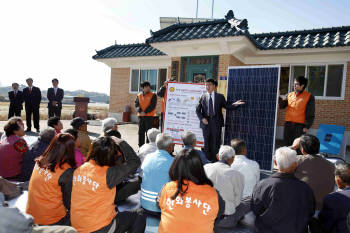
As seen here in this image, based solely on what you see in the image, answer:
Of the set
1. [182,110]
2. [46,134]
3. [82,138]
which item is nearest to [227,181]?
[46,134]

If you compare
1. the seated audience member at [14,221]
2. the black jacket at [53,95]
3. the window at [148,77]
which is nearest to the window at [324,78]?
the window at [148,77]

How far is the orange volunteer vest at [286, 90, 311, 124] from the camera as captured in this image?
199 inches

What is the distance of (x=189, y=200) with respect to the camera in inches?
75.4

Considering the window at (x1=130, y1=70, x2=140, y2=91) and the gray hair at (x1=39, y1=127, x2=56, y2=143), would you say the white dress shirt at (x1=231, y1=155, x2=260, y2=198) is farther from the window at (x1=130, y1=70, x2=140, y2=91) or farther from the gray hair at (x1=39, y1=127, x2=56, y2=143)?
the window at (x1=130, y1=70, x2=140, y2=91)

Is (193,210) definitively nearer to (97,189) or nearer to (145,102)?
(97,189)

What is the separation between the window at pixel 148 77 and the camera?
12.7 meters

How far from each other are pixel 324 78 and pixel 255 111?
5739 mm

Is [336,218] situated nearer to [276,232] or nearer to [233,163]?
[276,232]

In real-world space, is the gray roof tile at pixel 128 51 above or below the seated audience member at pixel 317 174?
above

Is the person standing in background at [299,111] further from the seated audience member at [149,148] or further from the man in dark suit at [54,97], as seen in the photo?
the man in dark suit at [54,97]

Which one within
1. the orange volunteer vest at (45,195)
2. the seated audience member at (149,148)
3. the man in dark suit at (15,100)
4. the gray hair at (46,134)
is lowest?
the orange volunteer vest at (45,195)

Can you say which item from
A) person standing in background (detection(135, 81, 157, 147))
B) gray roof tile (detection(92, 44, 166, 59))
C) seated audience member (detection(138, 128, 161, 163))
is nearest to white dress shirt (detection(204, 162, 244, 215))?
seated audience member (detection(138, 128, 161, 163))

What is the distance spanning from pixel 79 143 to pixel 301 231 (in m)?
Result: 3.30

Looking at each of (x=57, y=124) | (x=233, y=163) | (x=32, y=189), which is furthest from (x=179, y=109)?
(x=32, y=189)
